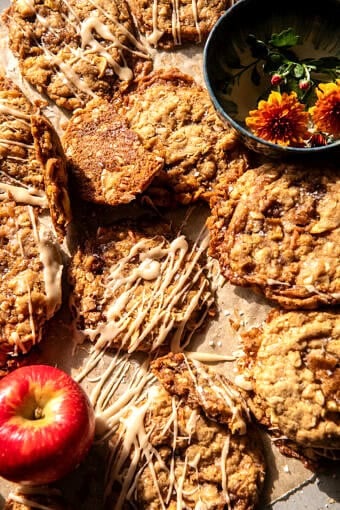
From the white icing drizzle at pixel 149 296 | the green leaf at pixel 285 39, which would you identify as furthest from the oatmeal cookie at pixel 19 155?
the green leaf at pixel 285 39

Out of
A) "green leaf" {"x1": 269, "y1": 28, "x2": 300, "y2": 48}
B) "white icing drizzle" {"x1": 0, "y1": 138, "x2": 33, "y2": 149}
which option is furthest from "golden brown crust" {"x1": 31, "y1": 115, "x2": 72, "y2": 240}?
"green leaf" {"x1": 269, "y1": 28, "x2": 300, "y2": 48}

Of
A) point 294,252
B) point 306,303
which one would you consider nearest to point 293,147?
point 294,252

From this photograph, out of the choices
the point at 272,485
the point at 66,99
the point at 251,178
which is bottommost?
the point at 272,485

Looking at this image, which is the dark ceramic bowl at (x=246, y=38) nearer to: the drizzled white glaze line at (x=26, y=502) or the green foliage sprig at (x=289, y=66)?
the green foliage sprig at (x=289, y=66)

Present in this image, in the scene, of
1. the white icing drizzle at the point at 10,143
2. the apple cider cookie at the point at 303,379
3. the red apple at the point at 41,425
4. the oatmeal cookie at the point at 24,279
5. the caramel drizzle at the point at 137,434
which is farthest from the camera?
the white icing drizzle at the point at 10,143

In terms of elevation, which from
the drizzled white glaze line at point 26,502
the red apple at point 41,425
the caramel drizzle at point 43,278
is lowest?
the drizzled white glaze line at point 26,502

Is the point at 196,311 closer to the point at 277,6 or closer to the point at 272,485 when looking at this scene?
the point at 272,485

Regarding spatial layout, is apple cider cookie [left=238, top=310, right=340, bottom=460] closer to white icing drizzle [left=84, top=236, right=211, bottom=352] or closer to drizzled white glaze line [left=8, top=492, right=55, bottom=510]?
white icing drizzle [left=84, top=236, right=211, bottom=352]
